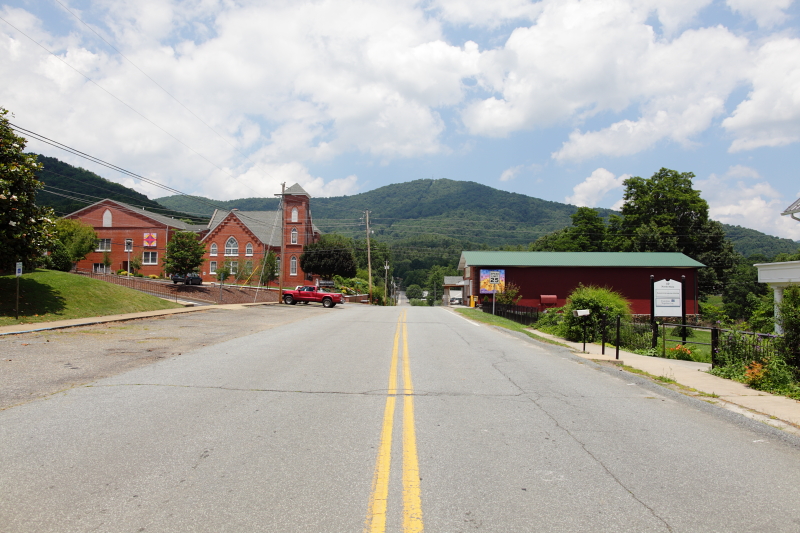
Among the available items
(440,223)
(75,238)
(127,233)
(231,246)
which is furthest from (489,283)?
(440,223)

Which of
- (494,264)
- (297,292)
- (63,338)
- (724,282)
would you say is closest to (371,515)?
(63,338)

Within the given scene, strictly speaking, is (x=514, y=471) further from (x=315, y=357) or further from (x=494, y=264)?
(x=494, y=264)

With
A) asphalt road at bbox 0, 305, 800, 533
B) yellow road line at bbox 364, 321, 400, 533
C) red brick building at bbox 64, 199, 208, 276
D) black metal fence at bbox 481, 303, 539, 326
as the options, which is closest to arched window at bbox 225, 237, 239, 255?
red brick building at bbox 64, 199, 208, 276

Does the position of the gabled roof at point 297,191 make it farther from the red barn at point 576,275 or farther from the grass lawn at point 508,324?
the grass lawn at point 508,324

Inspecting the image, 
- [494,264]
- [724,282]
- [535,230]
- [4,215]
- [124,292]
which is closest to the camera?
[4,215]

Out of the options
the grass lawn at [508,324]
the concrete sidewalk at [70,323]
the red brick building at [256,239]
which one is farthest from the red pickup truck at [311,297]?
the red brick building at [256,239]

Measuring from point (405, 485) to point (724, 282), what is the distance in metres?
74.8

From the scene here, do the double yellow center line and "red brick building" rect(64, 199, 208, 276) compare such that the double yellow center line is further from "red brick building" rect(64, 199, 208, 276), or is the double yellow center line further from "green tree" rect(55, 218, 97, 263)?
"red brick building" rect(64, 199, 208, 276)

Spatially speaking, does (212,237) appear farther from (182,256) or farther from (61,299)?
(61,299)

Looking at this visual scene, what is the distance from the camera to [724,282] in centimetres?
6638

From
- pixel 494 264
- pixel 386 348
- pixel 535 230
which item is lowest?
Answer: pixel 386 348

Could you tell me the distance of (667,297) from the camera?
53.8 feet

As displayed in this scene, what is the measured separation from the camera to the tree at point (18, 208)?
18.8m

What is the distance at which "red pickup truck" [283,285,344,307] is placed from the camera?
44.4 m
